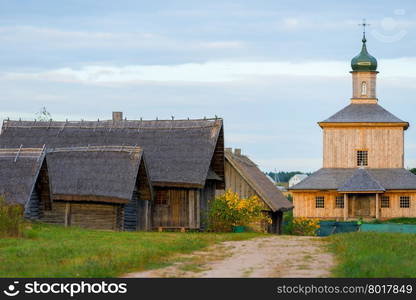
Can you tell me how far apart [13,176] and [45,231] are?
10.2 feet

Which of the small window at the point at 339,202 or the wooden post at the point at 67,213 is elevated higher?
the small window at the point at 339,202

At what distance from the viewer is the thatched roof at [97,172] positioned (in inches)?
1489

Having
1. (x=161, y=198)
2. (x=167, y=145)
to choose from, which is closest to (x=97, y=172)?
(x=161, y=198)

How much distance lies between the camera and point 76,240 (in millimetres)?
28141

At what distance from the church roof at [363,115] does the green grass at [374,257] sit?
40.4 metres

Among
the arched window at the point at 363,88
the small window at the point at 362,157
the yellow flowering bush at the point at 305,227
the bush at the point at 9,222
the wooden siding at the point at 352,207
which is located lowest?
the yellow flowering bush at the point at 305,227

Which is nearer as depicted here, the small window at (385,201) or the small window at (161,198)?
the small window at (161,198)

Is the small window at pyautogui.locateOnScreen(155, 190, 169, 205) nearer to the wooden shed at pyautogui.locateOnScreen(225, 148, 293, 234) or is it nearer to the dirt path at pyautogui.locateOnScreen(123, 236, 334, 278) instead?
the wooden shed at pyautogui.locateOnScreen(225, 148, 293, 234)

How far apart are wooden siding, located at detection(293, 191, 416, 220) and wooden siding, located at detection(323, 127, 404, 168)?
2916 millimetres

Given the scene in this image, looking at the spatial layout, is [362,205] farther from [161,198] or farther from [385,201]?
[161,198]

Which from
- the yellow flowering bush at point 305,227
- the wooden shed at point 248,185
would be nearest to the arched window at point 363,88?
the yellow flowering bush at point 305,227

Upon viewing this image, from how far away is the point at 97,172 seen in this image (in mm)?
38719

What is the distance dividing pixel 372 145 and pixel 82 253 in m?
50.0

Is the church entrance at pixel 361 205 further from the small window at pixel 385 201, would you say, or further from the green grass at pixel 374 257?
the green grass at pixel 374 257
